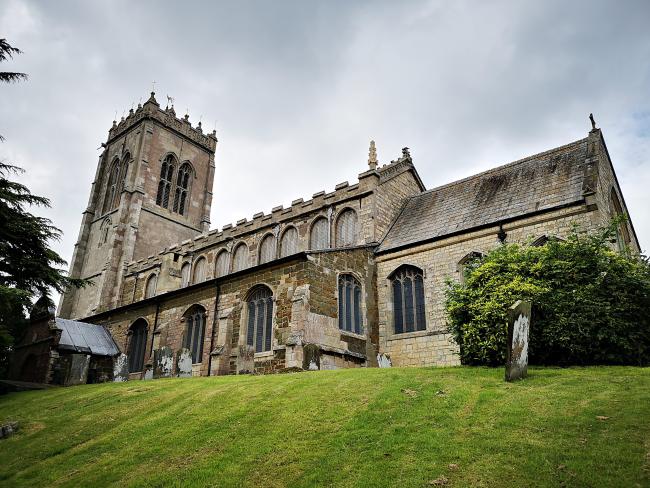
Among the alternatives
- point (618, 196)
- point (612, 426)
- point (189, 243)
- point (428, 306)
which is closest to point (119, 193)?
point (189, 243)

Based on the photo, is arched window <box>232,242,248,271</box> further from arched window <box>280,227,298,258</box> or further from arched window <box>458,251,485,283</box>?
arched window <box>458,251,485,283</box>

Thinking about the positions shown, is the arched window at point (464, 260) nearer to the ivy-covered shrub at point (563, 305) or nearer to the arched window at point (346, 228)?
the ivy-covered shrub at point (563, 305)

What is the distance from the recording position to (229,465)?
306 inches

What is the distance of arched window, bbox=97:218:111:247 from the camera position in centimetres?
4272

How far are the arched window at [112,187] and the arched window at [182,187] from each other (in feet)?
17.1

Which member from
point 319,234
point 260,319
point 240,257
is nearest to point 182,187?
point 240,257

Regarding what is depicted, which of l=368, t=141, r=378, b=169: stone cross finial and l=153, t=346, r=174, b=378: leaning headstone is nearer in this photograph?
l=153, t=346, r=174, b=378: leaning headstone

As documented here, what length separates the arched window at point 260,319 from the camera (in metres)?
20.1

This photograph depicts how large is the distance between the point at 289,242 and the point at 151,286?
13542 millimetres

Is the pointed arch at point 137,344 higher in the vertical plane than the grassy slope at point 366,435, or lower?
higher

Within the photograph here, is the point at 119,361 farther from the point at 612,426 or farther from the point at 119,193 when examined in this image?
the point at 119,193

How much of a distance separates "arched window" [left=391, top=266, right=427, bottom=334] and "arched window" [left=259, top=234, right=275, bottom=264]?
9.50 m

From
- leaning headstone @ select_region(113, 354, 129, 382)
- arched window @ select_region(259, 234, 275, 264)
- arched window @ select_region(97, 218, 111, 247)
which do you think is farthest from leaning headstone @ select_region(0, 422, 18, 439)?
arched window @ select_region(97, 218, 111, 247)

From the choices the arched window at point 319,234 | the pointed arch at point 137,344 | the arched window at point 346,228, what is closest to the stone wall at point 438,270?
the arched window at point 346,228
